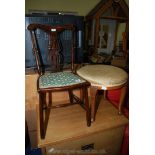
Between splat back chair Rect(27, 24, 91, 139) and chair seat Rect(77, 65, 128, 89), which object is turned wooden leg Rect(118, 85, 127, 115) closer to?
chair seat Rect(77, 65, 128, 89)

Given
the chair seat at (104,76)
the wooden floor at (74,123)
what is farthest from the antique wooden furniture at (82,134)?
the chair seat at (104,76)

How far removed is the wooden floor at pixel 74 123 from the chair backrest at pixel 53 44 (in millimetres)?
338

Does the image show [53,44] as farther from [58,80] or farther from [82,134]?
[82,134]

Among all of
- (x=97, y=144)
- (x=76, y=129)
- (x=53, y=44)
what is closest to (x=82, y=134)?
(x=76, y=129)

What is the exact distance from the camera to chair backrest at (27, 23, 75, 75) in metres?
1.02

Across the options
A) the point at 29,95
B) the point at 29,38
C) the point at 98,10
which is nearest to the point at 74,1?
the point at 98,10

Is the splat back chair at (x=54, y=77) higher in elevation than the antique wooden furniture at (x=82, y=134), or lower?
higher

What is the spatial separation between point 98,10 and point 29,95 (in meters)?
1.35

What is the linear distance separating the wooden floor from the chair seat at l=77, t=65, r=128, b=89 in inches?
11.6

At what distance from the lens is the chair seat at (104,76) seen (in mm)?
950

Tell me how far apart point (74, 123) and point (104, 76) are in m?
0.39

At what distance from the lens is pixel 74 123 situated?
41.9 inches

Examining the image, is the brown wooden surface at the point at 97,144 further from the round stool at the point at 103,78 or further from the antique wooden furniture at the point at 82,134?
the round stool at the point at 103,78
